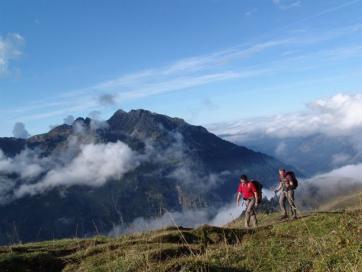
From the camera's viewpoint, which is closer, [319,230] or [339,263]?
[339,263]

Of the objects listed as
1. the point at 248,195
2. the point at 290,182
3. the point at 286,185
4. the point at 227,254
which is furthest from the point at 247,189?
the point at 227,254

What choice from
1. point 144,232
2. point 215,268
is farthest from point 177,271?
point 144,232

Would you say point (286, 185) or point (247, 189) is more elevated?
point (247, 189)

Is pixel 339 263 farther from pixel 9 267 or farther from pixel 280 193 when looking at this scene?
pixel 280 193

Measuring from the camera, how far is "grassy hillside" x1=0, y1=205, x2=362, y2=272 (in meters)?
11.1

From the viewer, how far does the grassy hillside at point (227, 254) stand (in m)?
11.1

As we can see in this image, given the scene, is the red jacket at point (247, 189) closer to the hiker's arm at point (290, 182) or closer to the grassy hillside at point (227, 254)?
the hiker's arm at point (290, 182)

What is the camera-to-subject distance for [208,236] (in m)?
23.1

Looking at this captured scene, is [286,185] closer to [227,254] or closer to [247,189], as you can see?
[247,189]

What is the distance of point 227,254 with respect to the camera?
1427 cm

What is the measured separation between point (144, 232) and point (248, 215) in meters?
9.87

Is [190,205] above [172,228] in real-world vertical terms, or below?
above

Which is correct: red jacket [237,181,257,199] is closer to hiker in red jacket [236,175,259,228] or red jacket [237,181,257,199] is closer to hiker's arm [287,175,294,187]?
hiker in red jacket [236,175,259,228]

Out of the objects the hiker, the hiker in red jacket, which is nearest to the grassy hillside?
the hiker in red jacket
